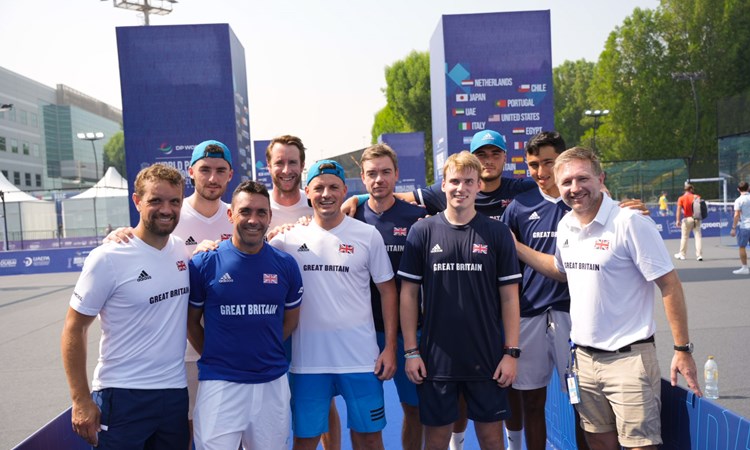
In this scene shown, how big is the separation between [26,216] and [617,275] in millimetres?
36339

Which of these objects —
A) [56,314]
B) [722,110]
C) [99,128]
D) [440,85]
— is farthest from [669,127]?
[99,128]

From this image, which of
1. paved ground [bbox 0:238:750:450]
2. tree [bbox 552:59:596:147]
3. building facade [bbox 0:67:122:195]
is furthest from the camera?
tree [bbox 552:59:596:147]

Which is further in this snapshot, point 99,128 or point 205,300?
point 99,128

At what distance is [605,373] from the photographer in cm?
310

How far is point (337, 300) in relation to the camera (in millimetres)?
3451

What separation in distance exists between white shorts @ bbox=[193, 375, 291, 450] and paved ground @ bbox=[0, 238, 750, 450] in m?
1.92

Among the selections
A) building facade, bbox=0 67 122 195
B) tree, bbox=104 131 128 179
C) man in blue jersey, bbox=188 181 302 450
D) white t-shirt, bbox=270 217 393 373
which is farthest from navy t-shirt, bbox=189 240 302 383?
tree, bbox=104 131 128 179

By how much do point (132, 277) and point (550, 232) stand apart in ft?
8.69

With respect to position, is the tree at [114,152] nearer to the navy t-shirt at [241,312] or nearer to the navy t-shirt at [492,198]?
the navy t-shirt at [492,198]

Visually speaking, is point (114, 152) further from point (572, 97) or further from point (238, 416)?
point (238, 416)

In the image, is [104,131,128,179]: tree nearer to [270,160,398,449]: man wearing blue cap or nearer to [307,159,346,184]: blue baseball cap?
[307,159,346,184]: blue baseball cap

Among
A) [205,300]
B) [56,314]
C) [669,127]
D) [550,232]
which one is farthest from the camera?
[669,127]

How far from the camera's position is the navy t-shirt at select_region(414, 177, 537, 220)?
13.7 feet

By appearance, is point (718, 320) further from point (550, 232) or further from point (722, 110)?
point (722, 110)
